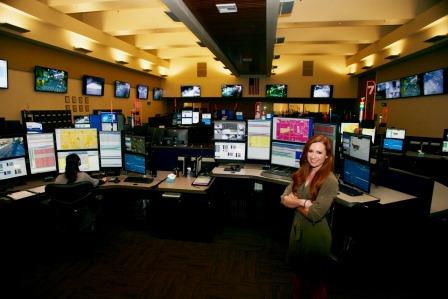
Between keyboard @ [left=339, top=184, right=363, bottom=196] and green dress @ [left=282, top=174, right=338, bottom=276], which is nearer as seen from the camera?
green dress @ [left=282, top=174, right=338, bottom=276]

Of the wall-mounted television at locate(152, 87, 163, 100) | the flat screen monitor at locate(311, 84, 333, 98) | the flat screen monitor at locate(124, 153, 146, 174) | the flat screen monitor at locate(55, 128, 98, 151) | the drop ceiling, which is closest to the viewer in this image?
the flat screen monitor at locate(55, 128, 98, 151)

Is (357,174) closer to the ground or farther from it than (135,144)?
closer to the ground

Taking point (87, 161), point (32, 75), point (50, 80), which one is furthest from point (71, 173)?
point (50, 80)

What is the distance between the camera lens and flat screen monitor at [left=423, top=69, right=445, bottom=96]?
5484 millimetres

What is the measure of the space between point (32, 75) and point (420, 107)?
8663mm

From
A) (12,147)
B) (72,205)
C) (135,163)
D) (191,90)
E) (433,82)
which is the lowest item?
(72,205)

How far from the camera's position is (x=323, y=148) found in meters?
1.87

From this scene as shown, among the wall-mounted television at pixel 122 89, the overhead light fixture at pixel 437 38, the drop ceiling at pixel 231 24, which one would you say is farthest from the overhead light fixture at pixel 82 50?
the overhead light fixture at pixel 437 38

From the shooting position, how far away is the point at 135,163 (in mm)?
3570

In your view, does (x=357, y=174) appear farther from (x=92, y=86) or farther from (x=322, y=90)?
(x=322, y=90)

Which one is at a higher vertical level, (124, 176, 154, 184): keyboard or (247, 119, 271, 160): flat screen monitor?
(247, 119, 271, 160): flat screen monitor

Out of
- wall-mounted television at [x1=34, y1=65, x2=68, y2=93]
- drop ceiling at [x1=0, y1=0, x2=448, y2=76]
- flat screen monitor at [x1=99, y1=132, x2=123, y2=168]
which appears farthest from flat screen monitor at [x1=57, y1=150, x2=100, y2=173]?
wall-mounted television at [x1=34, y1=65, x2=68, y2=93]

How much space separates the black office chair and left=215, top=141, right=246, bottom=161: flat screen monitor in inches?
70.7

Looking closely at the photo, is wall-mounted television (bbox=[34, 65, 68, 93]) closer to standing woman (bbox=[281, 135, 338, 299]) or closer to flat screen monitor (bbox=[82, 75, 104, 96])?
flat screen monitor (bbox=[82, 75, 104, 96])
